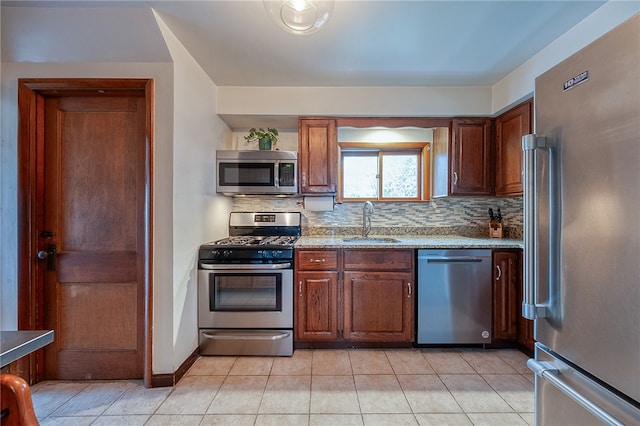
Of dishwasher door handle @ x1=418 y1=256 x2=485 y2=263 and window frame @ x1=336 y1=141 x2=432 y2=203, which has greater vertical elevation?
window frame @ x1=336 y1=141 x2=432 y2=203

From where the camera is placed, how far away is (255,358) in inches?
94.2

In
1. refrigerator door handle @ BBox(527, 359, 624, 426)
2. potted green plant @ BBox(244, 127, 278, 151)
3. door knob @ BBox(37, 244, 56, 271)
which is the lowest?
refrigerator door handle @ BBox(527, 359, 624, 426)

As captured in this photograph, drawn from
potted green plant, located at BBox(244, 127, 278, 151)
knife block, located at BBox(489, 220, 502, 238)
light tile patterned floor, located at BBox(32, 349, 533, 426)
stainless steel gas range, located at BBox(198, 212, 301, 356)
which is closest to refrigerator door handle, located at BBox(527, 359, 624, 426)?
light tile patterned floor, located at BBox(32, 349, 533, 426)

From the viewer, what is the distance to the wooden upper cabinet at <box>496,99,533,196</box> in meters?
2.44

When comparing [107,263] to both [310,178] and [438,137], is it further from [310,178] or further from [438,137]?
[438,137]

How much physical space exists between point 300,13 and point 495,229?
9.00ft

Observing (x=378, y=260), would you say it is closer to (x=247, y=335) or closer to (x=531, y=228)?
(x=247, y=335)

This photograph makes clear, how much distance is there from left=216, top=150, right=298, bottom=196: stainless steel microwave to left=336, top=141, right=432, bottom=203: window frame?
0.65 metres

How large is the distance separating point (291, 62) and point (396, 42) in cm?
83

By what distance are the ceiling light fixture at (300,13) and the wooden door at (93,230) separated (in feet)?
4.04

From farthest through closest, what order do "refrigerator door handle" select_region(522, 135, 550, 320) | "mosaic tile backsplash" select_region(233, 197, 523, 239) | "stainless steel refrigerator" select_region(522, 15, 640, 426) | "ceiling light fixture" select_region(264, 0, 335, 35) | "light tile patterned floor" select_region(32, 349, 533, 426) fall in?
1. "mosaic tile backsplash" select_region(233, 197, 523, 239)
2. "light tile patterned floor" select_region(32, 349, 533, 426)
3. "ceiling light fixture" select_region(264, 0, 335, 35)
4. "refrigerator door handle" select_region(522, 135, 550, 320)
5. "stainless steel refrigerator" select_region(522, 15, 640, 426)

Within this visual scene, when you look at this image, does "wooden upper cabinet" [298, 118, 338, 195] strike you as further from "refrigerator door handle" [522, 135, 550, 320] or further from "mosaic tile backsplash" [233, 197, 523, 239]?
"refrigerator door handle" [522, 135, 550, 320]

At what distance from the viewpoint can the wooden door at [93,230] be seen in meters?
2.03

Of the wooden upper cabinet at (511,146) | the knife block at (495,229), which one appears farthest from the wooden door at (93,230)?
the knife block at (495,229)
